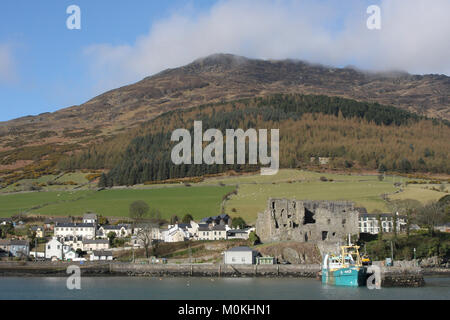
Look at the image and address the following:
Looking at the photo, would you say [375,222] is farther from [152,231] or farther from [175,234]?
[152,231]

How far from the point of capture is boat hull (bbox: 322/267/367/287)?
166 feet

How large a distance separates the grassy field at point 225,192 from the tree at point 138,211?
2.56 meters

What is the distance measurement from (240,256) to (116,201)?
1974 inches

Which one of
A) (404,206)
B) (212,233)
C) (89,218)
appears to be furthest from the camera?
(89,218)

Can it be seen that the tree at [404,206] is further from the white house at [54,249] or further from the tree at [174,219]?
the white house at [54,249]

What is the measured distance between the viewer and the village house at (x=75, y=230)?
9131 centimetres

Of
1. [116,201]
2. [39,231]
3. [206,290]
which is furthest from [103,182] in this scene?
[206,290]

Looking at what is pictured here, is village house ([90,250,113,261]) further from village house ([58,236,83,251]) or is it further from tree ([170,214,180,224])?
tree ([170,214,180,224])

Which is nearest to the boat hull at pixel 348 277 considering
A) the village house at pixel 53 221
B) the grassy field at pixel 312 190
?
the grassy field at pixel 312 190

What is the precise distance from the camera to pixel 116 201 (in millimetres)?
110688

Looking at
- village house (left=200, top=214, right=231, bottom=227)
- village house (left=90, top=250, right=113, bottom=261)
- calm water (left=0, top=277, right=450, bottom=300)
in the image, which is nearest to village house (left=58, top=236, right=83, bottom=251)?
village house (left=90, top=250, right=113, bottom=261)

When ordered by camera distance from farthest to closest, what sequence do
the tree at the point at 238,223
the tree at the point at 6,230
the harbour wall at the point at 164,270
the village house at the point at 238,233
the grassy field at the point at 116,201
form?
the grassy field at the point at 116,201, the tree at the point at 6,230, the tree at the point at 238,223, the village house at the point at 238,233, the harbour wall at the point at 164,270
